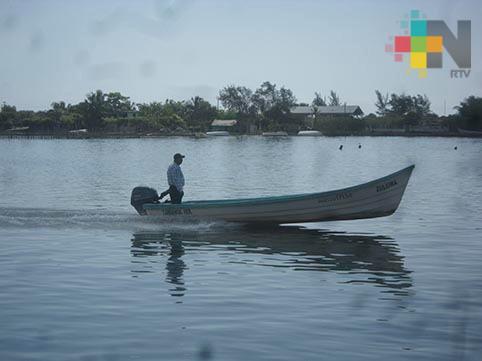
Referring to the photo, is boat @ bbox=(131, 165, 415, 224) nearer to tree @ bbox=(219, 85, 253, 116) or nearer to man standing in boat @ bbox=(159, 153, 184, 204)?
man standing in boat @ bbox=(159, 153, 184, 204)

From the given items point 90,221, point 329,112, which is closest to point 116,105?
point 329,112

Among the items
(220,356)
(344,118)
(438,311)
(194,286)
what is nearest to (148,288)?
(194,286)

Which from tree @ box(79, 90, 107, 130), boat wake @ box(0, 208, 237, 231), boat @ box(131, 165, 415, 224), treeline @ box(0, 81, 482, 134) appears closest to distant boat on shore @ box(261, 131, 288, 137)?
treeline @ box(0, 81, 482, 134)

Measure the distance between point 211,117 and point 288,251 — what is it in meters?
176

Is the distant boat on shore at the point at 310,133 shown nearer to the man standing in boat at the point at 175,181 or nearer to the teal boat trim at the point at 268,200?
the man standing in boat at the point at 175,181

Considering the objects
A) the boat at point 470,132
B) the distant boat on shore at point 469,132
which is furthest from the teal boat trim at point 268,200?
the distant boat on shore at point 469,132

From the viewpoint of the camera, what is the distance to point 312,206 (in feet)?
71.8

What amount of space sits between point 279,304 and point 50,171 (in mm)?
47352

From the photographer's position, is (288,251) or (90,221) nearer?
(288,251)

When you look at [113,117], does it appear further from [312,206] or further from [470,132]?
[312,206]

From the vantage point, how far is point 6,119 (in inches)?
7308

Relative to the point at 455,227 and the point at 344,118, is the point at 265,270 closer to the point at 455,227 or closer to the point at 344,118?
the point at 455,227

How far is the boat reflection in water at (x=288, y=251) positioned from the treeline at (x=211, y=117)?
159 metres

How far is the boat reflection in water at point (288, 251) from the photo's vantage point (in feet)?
52.5
